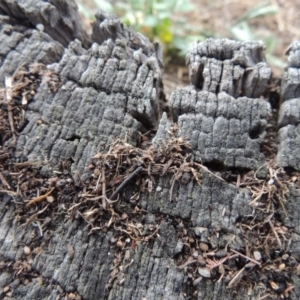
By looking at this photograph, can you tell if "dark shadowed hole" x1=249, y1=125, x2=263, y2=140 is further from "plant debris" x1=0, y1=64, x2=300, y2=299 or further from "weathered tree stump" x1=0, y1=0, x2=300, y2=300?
"plant debris" x1=0, y1=64, x2=300, y2=299

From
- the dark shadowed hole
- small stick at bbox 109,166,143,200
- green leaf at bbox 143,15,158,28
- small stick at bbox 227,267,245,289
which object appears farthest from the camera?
green leaf at bbox 143,15,158,28

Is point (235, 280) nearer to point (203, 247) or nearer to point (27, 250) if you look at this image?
point (203, 247)

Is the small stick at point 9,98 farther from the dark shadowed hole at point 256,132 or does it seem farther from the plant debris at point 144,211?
the dark shadowed hole at point 256,132

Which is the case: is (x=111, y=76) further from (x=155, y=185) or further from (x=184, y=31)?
(x=184, y=31)

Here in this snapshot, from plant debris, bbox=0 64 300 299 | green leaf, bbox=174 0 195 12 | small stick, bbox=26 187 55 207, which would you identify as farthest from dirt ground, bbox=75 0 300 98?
small stick, bbox=26 187 55 207

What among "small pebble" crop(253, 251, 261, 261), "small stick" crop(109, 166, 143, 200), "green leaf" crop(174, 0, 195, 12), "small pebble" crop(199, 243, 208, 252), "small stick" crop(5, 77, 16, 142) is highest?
"green leaf" crop(174, 0, 195, 12)

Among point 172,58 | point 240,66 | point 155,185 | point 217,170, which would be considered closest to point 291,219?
point 217,170

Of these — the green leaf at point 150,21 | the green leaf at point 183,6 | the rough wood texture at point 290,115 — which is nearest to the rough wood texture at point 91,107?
the rough wood texture at point 290,115

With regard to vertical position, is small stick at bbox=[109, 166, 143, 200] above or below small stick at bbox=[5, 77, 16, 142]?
below
